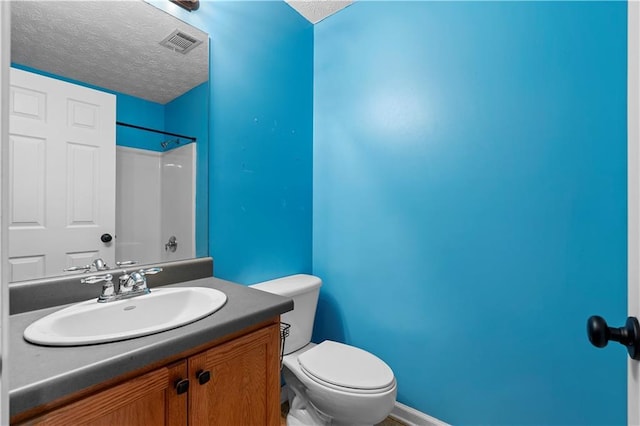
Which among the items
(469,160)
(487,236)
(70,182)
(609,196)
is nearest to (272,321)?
(70,182)

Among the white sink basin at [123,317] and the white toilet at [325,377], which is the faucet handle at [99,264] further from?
the white toilet at [325,377]

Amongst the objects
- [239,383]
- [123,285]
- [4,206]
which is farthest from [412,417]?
[4,206]

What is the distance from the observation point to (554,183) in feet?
3.75

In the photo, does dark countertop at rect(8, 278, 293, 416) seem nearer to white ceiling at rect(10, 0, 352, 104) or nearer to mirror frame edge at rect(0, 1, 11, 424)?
mirror frame edge at rect(0, 1, 11, 424)

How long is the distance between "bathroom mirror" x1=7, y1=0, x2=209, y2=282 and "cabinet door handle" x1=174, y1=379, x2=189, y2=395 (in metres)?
0.60

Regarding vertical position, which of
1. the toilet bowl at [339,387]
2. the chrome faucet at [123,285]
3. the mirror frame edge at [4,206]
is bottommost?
the toilet bowl at [339,387]

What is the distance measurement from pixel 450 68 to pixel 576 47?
0.46 m

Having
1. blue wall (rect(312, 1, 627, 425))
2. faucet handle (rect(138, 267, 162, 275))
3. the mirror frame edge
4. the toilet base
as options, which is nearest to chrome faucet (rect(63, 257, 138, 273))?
faucet handle (rect(138, 267, 162, 275))

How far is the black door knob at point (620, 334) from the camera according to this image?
0.47 metres

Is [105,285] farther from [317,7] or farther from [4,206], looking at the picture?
[317,7]

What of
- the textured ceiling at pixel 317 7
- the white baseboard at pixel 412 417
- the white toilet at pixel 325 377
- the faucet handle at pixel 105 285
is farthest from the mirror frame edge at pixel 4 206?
the textured ceiling at pixel 317 7

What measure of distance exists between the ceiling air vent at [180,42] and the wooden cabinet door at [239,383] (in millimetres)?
1241

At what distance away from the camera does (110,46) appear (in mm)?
1058

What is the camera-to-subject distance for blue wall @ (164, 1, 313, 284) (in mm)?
1377
